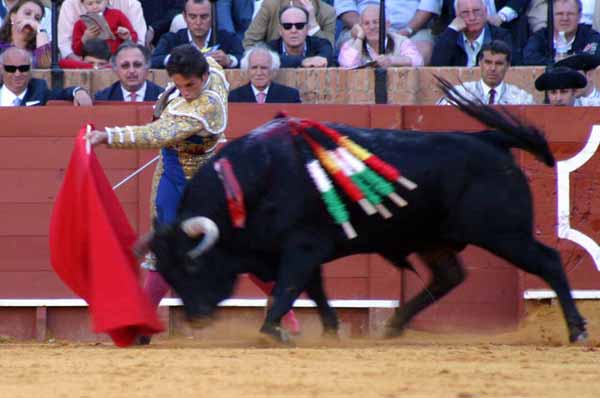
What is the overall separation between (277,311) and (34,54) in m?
3.97

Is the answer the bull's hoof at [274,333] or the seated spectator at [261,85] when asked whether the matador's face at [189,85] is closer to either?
the bull's hoof at [274,333]

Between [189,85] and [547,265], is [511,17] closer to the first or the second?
[547,265]

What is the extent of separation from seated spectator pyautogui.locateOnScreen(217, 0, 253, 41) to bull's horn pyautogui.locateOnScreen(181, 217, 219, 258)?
3.53 metres

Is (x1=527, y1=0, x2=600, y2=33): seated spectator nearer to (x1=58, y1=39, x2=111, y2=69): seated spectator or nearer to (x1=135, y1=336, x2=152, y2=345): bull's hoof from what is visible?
(x1=58, y1=39, x2=111, y2=69): seated spectator

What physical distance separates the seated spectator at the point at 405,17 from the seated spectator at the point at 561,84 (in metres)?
1.15

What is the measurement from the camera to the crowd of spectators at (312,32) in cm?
967

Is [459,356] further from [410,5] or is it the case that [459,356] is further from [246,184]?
[410,5]

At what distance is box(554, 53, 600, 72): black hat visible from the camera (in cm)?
920

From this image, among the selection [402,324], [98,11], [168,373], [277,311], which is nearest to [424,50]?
[98,11]

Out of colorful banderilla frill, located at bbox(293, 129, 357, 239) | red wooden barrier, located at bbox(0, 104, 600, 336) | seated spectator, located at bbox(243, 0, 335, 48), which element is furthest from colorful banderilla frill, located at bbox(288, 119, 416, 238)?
seated spectator, located at bbox(243, 0, 335, 48)

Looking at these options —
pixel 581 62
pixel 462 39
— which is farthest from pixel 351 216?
pixel 462 39

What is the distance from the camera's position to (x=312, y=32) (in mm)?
10148

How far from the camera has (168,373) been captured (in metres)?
5.73

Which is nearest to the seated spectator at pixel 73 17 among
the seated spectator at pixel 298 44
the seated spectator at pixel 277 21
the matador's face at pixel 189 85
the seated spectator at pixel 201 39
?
the seated spectator at pixel 201 39
